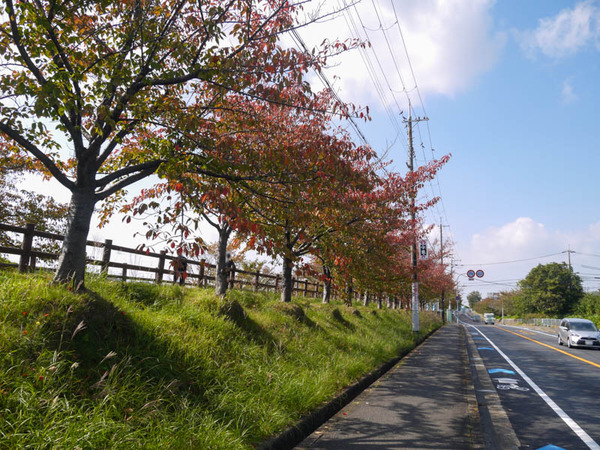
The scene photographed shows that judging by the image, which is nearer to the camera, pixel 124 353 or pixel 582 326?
pixel 124 353

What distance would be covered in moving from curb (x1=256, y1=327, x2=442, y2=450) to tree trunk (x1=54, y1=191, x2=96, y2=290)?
323 cm

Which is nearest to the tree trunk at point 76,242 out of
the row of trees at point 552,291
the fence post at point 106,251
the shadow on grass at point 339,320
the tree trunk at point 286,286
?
the fence post at point 106,251

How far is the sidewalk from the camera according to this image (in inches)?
181

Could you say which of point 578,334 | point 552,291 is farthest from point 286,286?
point 552,291

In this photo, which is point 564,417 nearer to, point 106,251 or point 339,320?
point 339,320

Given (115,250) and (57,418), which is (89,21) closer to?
(115,250)

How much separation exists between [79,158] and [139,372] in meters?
3.20

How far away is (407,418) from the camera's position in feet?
18.3

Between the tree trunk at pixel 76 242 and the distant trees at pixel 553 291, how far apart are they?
69.5 meters

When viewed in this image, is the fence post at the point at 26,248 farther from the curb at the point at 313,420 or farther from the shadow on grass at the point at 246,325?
the curb at the point at 313,420

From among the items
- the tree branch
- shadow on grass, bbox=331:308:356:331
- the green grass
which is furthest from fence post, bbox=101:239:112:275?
shadow on grass, bbox=331:308:356:331

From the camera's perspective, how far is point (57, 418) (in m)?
3.16

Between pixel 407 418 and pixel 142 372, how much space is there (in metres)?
3.73

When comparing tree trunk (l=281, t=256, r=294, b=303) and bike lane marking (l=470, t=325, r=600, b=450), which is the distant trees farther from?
tree trunk (l=281, t=256, r=294, b=303)
